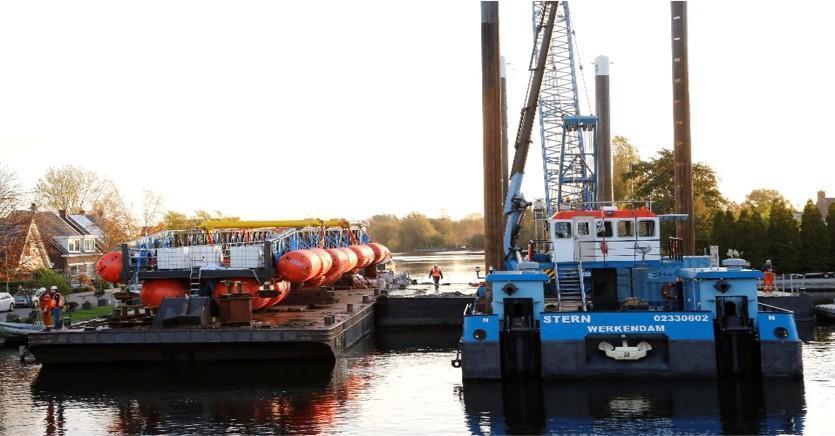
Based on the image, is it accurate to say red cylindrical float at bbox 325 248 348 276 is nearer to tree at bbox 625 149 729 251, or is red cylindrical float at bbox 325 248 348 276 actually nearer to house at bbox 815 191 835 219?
tree at bbox 625 149 729 251

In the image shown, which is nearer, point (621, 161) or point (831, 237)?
point (831, 237)

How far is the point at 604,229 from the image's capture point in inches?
1208

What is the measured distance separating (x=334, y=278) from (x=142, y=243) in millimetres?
11647

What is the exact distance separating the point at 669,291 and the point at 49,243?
200ft

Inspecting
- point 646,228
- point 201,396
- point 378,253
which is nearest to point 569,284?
point 646,228

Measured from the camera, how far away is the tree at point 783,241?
2461 inches

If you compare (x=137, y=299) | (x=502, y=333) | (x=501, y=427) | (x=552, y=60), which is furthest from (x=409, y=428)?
(x=552, y=60)

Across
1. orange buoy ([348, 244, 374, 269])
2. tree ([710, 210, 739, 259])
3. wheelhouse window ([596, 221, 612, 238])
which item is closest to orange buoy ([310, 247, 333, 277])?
orange buoy ([348, 244, 374, 269])

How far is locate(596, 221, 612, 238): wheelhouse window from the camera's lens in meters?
30.6

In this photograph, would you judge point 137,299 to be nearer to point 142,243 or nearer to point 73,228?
point 142,243

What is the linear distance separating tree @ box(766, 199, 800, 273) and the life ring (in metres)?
35.4

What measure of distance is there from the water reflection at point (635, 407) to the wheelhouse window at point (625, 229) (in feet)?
20.5

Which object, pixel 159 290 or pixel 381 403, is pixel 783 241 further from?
pixel 381 403

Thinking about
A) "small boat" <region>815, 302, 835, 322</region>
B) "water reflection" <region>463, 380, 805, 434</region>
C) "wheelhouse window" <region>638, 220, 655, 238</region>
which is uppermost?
"wheelhouse window" <region>638, 220, 655, 238</region>
